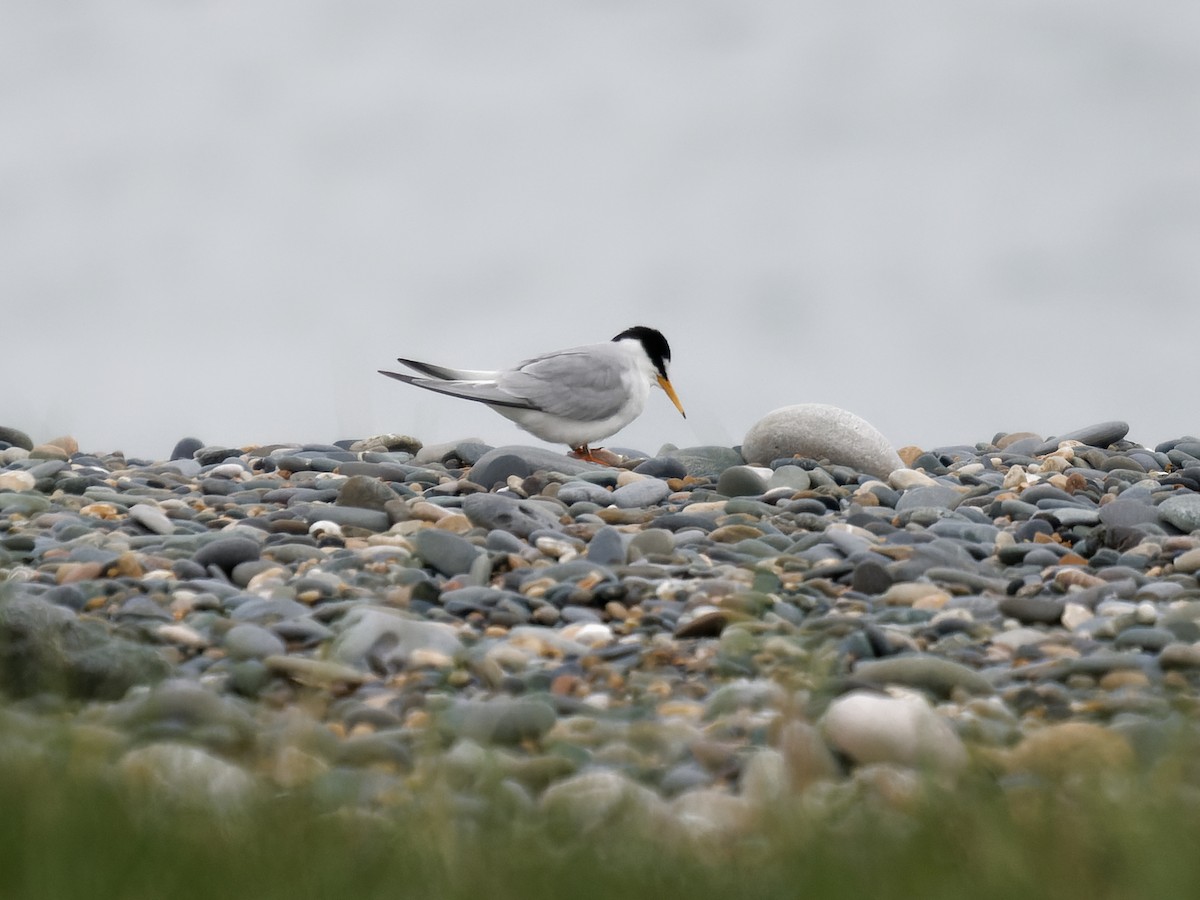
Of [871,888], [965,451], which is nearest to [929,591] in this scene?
[871,888]

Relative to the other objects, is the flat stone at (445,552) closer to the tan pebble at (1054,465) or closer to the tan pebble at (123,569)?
the tan pebble at (123,569)

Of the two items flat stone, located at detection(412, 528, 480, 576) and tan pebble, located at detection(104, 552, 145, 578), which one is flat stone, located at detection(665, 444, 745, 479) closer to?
flat stone, located at detection(412, 528, 480, 576)

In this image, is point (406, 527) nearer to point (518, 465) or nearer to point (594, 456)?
point (518, 465)

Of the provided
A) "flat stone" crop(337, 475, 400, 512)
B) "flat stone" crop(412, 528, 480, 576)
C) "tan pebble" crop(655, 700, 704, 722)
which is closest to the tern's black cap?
"flat stone" crop(337, 475, 400, 512)

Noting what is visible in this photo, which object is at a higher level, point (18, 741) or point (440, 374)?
point (440, 374)

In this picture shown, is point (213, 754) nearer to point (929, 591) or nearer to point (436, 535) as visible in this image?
point (436, 535)

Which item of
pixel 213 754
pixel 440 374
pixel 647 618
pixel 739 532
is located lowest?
pixel 213 754

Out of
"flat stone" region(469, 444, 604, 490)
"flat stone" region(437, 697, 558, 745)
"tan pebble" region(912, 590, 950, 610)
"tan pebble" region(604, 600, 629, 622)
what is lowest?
"flat stone" region(437, 697, 558, 745)

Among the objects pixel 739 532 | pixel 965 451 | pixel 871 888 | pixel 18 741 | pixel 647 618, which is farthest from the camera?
pixel 965 451
